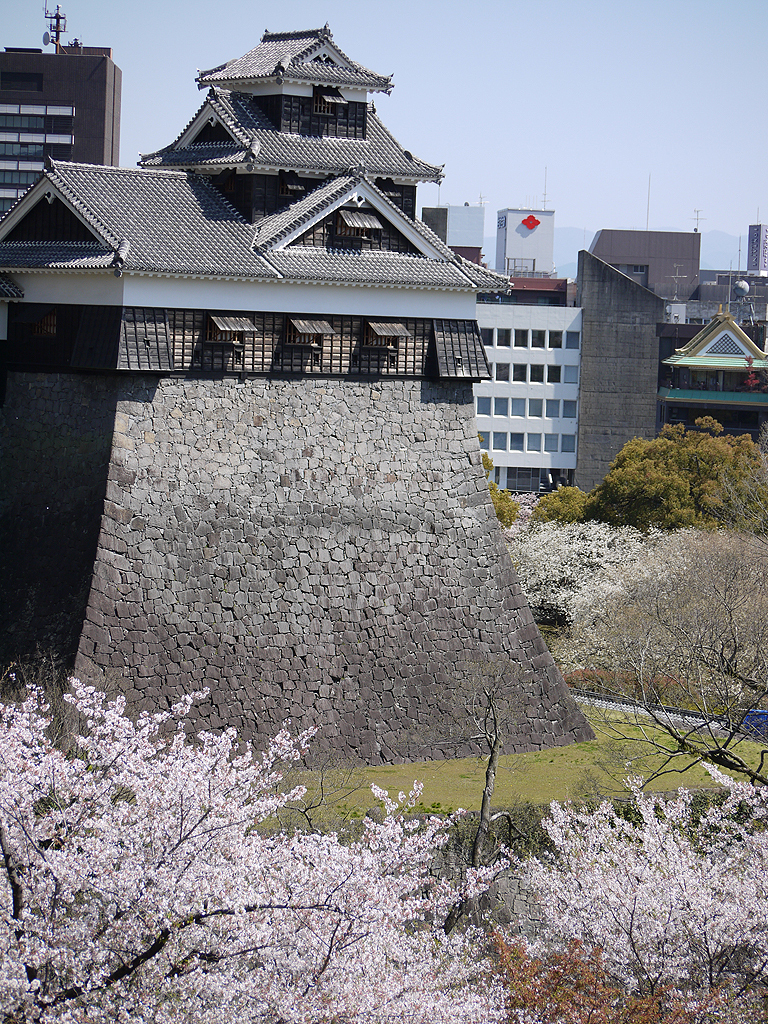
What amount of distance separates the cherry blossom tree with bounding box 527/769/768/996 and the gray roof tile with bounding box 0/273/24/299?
1408cm

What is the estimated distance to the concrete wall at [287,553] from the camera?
2150 centimetres

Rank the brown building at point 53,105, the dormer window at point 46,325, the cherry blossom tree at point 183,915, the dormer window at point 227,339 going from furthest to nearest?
the brown building at point 53,105
the dormer window at point 46,325
the dormer window at point 227,339
the cherry blossom tree at point 183,915

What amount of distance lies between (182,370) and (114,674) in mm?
5663

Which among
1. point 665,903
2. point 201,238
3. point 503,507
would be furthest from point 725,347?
point 665,903

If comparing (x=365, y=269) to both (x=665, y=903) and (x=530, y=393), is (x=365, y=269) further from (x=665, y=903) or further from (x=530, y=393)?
(x=530, y=393)

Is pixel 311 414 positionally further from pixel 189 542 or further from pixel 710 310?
pixel 710 310

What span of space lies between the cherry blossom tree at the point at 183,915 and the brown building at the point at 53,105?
57.3 metres

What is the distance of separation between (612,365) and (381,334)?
31.7 m

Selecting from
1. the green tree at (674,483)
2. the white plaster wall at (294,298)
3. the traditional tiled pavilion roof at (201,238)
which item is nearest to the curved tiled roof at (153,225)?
the traditional tiled pavilion roof at (201,238)

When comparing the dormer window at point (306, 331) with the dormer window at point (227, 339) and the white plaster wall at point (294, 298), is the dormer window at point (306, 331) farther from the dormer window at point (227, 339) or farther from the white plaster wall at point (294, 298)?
the dormer window at point (227, 339)

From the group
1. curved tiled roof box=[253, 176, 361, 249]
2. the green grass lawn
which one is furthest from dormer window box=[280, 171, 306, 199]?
the green grass lawn

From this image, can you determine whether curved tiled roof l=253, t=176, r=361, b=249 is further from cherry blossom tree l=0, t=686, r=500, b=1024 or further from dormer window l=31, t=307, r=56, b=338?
cherry blossom tree l=0, t=686, r=500, b=1024

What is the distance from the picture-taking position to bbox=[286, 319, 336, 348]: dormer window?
23083 mm

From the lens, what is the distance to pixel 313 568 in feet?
76.2
